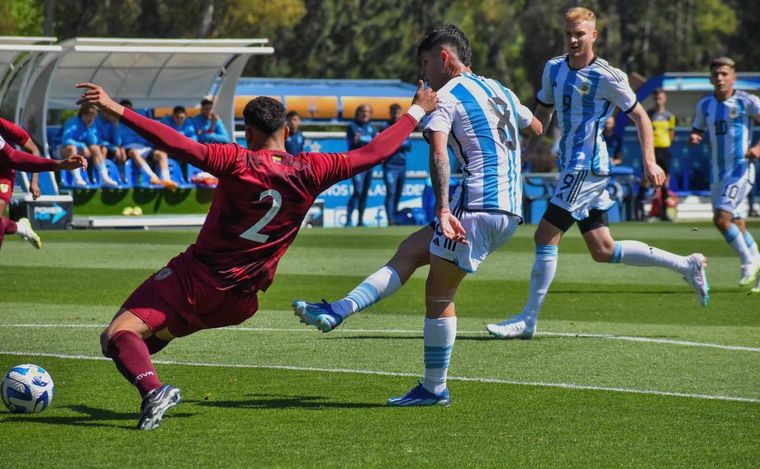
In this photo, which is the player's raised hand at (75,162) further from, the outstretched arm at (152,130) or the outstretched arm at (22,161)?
the outstretched arm at (152,130)

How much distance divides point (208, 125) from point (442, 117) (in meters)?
18.8

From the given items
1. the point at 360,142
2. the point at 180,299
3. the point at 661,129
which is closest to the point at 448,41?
the point at 180,299

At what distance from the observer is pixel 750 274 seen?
13773 millimetres

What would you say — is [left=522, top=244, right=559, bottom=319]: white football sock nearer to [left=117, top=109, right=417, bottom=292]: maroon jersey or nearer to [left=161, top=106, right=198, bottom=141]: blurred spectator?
[left=117, top=109, right=417, bottom=292]: maroon jersey

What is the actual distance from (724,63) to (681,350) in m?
5.59

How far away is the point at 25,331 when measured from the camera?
1011 centimetres

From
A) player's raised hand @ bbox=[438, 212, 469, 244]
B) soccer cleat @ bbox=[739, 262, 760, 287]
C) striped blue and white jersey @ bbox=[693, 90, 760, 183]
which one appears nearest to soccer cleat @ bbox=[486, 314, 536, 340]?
player's raised hand @ bbox=[438, 212, 469, 244]

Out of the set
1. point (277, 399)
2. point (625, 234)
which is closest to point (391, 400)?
point (277, 399)

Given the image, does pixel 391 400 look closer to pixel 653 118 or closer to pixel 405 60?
pixel 653 118

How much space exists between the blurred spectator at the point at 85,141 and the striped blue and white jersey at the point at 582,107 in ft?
49.8

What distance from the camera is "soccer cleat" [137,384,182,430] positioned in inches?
246

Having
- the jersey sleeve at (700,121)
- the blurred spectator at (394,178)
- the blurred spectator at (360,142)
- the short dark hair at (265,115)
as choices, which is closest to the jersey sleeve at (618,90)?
the short dark hair at (265,115)

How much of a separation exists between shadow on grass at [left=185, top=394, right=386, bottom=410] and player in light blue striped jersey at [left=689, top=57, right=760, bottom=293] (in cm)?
769

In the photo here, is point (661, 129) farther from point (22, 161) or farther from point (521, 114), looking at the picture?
point (521, 114)
